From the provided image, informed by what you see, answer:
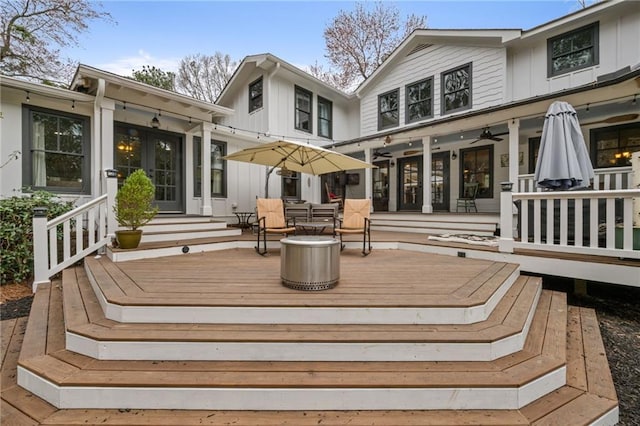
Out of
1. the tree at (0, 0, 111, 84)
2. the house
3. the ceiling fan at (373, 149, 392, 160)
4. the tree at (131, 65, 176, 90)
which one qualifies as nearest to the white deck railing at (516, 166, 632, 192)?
the house

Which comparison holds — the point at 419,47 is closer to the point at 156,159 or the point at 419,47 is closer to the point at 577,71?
the point at 577,71

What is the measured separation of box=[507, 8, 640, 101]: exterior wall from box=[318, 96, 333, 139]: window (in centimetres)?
565

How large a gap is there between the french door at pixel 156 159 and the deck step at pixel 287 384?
5293 mm

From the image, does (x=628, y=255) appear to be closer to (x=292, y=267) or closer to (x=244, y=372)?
(x=292, y=267)

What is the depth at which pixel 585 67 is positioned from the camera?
6750 millimetres

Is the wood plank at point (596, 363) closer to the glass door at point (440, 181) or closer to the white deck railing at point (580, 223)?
the white deck railing at point (580, 223)

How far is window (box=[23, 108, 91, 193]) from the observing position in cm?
521

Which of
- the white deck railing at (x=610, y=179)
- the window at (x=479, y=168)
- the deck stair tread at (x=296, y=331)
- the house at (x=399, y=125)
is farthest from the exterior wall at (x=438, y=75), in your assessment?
the deck stair tread at (x=296, y=331)

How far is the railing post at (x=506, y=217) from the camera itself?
4.09 meters

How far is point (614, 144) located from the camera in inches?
259

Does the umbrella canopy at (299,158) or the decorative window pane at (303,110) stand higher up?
the decorative window pane at (303,110)

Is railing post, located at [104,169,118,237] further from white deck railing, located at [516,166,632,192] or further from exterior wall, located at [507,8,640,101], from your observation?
exterior wall, located at [507,8,640,101]

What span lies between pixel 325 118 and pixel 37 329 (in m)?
9.74

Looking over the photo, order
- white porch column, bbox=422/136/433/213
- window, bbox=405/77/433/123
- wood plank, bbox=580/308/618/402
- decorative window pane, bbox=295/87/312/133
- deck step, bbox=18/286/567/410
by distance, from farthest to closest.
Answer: decorative window pane, bbox=295/87/312/133 → window, bbox=405/77/433/123 → white porch column, bbox=422/136/433/213 → wood plank, bbox=580/308/618/402 → deck step, bbox=18/286/567/410
